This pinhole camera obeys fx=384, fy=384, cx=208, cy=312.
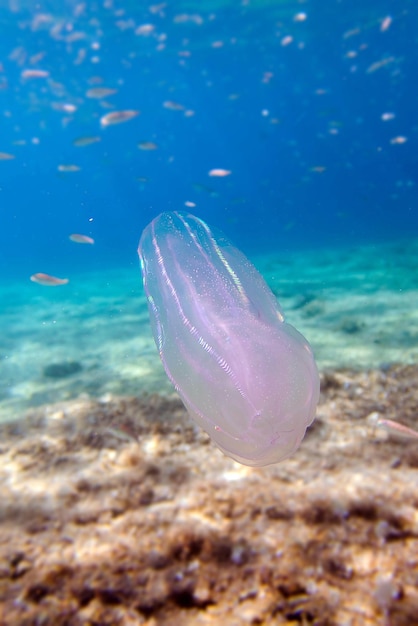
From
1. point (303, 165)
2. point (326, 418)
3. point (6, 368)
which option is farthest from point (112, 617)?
point (303, 165)

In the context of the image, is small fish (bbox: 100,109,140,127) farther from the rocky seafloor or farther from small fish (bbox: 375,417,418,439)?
small fish (bbox: 375,417,418,439)

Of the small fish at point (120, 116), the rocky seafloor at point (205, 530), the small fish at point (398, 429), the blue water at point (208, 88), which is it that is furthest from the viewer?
the blue water at point (208, 88)

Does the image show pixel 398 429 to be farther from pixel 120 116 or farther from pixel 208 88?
pixel 208 88

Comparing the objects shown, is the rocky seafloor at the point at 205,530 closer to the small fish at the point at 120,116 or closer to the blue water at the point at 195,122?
the blue water at the point at 195,122

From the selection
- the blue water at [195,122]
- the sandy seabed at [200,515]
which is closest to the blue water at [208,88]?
the blue water at [195,122]

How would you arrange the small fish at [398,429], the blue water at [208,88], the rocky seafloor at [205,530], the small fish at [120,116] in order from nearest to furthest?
the rocky seafloor at [205,530]
the small fish at [398,429]
the small fish at [120,116]
the blue water at [208,88]

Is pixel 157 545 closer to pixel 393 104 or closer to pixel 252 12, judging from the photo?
pixel 252 12

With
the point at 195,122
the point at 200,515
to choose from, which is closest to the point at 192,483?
the point at 200,515
